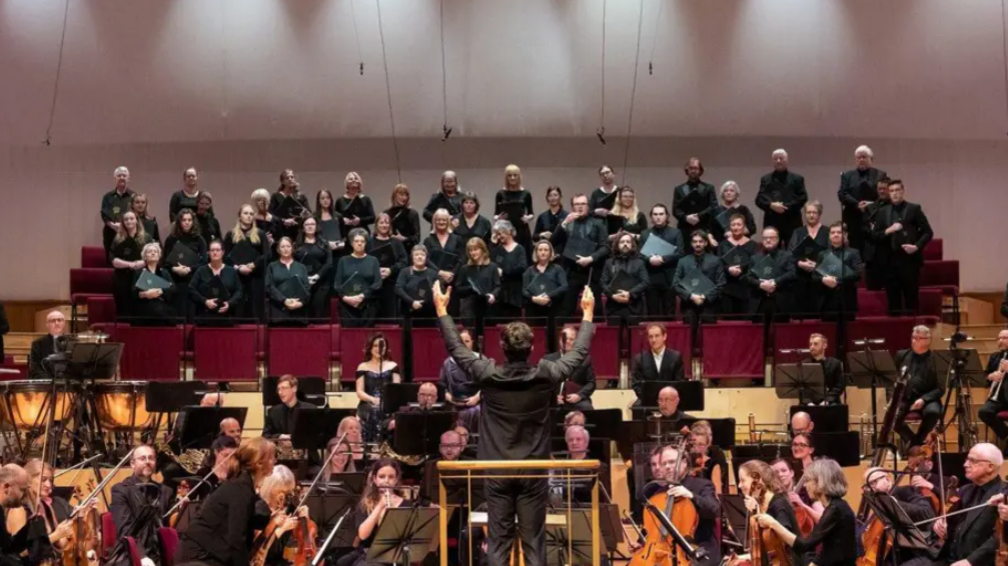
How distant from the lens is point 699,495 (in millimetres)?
8117

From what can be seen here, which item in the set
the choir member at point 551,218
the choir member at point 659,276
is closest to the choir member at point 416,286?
the choir member at point 551,218

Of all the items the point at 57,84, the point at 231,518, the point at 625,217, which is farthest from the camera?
the point at 57,84

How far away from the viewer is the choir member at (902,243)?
41.4 feet

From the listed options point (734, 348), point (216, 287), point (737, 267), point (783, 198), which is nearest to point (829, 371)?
point (734, 348)

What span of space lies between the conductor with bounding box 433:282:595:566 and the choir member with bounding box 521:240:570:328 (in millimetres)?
5225

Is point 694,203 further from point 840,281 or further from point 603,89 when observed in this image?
point 603,89

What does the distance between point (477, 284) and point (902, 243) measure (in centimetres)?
388

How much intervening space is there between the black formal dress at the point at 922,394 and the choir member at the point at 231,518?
6.20 meters

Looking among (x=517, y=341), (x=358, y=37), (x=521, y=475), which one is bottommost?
(x=521, y=475)

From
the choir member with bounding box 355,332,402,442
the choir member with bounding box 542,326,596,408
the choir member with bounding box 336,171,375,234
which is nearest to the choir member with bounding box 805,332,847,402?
the choir member with bounding box 542,326,596,408

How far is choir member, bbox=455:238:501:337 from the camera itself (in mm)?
11633

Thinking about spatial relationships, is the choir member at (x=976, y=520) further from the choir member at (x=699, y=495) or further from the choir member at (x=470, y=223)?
the choir member at (x=470, y=223)

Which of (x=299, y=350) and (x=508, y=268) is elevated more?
(x=508, y=268)

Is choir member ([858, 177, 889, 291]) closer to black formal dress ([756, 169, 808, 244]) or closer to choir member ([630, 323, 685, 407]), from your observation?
black formal dress ([756, 169, 808, 244])
